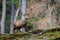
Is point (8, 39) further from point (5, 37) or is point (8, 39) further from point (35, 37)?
point (35, 37)

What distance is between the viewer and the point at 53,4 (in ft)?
45.1

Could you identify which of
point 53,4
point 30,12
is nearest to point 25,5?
point 30,12

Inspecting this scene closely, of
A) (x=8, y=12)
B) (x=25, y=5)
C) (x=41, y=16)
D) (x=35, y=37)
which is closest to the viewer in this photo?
(x=35, y=37)

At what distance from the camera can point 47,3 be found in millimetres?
14328

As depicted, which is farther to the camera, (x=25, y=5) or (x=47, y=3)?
(x=25, y=5)

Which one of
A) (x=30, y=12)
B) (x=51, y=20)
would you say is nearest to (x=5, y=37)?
(x=51, y=20)

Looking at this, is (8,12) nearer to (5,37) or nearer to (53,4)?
(53,4)

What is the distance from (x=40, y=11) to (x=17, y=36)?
1161 centimetres

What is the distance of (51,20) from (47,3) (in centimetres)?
151

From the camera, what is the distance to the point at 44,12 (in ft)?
47.0

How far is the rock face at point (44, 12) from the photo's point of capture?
13.4 m

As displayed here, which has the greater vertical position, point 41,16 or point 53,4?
point 53,4

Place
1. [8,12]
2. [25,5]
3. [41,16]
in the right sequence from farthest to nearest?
1. [8,12]
2. [25,5]
3. [41,16]

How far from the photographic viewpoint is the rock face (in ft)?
44.1
